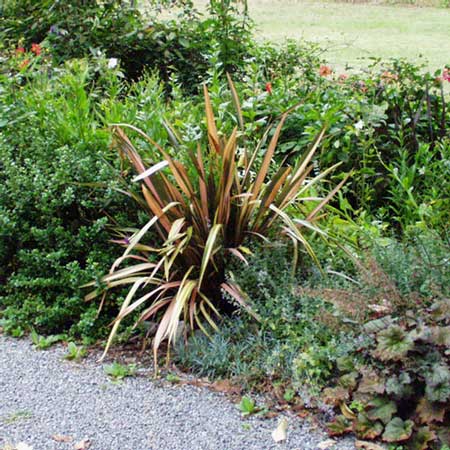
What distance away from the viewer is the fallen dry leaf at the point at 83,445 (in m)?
2.68

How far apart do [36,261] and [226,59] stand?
2985 mm

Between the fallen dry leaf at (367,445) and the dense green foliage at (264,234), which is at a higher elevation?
the dense green foliage at (264,234)

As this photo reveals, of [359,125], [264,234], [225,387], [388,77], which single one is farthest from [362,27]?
[225,387]

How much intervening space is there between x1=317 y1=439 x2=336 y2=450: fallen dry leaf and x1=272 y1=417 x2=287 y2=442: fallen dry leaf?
Answer: 0.14m

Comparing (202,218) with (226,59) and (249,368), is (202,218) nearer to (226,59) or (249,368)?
(249,368)

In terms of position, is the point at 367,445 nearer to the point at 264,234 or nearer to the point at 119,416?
the point at 119,416

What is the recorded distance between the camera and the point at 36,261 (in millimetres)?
3717

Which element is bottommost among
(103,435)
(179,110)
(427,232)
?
(103,435)

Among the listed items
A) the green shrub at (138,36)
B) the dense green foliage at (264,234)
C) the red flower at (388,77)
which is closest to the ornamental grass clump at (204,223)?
the dense green foliage at (264,234)

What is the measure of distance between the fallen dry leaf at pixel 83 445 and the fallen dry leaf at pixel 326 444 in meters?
0.89

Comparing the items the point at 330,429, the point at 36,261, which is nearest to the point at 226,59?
the point at 36,261

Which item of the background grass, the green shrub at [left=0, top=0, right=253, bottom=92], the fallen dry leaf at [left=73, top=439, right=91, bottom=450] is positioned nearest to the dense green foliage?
the fallen dry leaf at [left=73, top=439, right=91, bottom=450]

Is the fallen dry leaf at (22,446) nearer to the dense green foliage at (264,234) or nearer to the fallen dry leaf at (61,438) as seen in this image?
the fallen dry leaf at (61,438)

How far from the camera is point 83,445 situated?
8.82 ft
